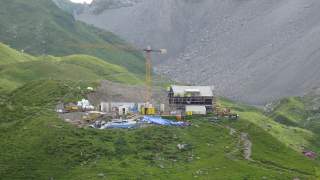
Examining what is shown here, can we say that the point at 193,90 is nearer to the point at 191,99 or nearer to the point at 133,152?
the point at 191,99

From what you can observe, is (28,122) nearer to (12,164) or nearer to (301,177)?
(12,164)

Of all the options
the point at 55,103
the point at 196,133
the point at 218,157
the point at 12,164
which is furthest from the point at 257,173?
the point at 55,103

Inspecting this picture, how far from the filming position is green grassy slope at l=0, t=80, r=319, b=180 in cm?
10512

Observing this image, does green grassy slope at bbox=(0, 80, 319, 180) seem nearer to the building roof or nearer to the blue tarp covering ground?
the blue tarp covering ground

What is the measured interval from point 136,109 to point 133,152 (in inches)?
1236

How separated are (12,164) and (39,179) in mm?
6939

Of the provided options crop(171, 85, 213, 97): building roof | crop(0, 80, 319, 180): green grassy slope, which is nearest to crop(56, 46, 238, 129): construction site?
crop(171, 85, 213, 97): building roof

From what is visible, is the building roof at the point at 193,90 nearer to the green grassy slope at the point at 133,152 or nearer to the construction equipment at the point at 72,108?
the green grassy slope at the point at 133,152

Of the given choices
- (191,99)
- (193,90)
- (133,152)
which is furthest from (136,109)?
(133,152)

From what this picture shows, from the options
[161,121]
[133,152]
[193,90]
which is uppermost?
[193,90]

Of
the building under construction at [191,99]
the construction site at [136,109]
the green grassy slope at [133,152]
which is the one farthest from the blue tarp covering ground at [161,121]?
the building under construction at [191,99]

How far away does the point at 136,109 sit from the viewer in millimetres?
145250

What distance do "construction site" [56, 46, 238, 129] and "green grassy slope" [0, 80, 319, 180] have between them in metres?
4.55

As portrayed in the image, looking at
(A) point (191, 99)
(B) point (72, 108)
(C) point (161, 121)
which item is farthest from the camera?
(A) point (191, 99)
